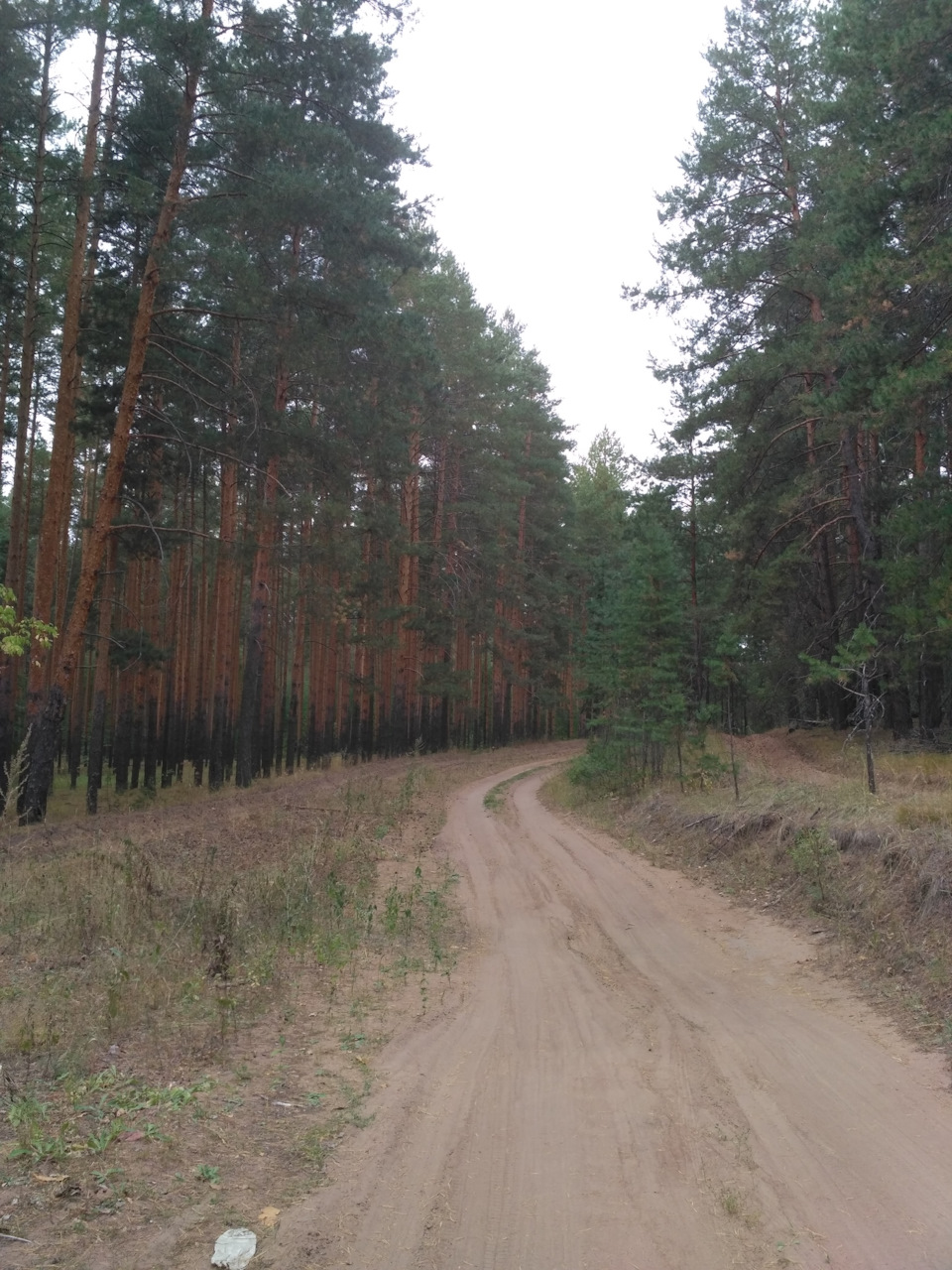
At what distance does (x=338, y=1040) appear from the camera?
6066 millimetres

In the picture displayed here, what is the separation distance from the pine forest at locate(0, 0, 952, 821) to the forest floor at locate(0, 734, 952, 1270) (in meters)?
3.21

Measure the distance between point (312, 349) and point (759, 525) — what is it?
1177 cm

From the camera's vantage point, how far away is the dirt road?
144 inches

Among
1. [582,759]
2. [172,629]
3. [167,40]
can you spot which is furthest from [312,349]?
[172,629]

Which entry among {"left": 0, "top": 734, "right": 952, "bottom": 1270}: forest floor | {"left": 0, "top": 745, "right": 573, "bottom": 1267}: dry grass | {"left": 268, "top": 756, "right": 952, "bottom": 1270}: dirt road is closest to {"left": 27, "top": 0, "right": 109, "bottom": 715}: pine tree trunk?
{"left": 0, "top": 745, "right": 573, "bottom": 1267}: dry grass

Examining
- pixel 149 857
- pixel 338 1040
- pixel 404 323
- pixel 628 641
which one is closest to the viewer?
pixel 338 1040

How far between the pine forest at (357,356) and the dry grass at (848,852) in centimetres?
178

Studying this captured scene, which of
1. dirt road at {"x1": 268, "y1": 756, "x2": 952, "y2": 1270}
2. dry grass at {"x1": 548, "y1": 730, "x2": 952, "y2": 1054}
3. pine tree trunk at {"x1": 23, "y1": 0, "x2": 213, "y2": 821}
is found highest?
pine tree trunk at {"x1": 23, "y1": 0, "x2": 213, "y2": 821}

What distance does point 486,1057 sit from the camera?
5.82 m

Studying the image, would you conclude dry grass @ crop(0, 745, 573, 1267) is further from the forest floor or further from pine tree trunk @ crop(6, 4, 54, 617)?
pine tree trunk @ crop(6, 4, 54, 617)

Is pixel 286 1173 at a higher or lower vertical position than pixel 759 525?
lower

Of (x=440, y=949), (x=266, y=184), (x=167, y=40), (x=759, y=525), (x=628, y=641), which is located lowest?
(x=440, y=949)

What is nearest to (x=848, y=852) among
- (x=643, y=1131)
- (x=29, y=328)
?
(x=643, y=1131)

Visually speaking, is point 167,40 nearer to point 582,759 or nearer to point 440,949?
point 440,949
